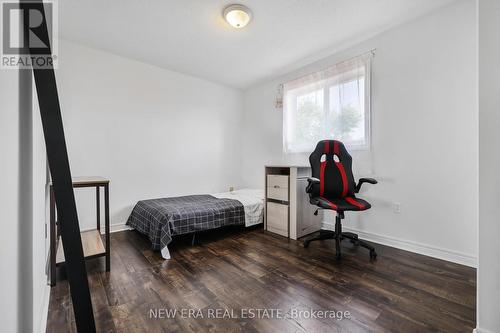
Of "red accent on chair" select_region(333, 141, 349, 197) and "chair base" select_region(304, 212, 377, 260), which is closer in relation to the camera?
"chair base" select_region(304, 212, 377, 260)

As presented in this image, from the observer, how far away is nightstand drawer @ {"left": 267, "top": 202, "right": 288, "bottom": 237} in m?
2.68

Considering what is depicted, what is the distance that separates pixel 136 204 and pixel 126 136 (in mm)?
976

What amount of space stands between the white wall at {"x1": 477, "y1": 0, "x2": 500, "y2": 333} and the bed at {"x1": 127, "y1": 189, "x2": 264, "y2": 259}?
215 centimetres

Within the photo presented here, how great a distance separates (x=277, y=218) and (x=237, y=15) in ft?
7.59

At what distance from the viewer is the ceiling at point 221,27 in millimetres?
2023

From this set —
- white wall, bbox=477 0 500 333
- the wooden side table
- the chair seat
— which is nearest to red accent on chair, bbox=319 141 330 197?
the chair seat

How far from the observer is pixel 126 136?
304 centimetres

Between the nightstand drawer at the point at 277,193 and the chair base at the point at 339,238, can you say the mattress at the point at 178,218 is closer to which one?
the nightstand drawer at the point at 277,193

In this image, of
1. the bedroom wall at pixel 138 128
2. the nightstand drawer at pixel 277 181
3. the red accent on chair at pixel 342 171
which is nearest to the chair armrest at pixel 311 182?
the red accent on chair at pixel 342 171

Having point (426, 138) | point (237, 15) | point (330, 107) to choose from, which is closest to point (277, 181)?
point (330, 107)

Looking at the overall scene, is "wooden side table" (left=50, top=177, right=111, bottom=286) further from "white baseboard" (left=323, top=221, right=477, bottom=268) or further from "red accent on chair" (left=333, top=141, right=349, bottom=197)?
"white baseboard" (left=323, top=221, right=477, bottom=268)

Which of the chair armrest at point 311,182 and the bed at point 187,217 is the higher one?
the chair armrest at point 311,182

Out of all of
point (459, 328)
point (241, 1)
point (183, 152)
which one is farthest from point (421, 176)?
point (183, 152)

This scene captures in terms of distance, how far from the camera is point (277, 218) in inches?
109
